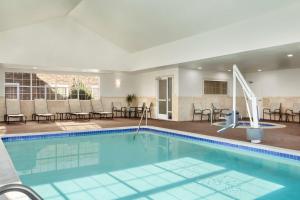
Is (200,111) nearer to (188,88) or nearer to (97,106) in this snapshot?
(188,88)

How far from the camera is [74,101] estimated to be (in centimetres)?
1209

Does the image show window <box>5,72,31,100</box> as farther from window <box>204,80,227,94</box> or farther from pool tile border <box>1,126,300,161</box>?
window <box>204,80,227,94</box>

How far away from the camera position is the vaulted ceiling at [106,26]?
695 centimetres

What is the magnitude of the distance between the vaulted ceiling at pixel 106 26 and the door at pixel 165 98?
137cm

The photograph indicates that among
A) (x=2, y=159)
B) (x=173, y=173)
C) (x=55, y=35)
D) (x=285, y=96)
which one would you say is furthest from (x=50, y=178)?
(x=285, y=96)

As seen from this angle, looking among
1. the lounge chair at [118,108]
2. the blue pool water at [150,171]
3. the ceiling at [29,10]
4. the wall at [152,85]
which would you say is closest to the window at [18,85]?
the ceiling at [29,10]

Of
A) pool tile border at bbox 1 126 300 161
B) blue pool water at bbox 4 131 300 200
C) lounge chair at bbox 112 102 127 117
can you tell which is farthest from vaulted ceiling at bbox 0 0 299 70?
blue pool water at bbox 4 131 300 200

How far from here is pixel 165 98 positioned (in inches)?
472

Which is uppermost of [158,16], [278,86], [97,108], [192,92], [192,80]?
[158,16]

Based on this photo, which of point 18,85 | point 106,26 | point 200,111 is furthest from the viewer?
point 200,111

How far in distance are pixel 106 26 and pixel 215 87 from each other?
590cm

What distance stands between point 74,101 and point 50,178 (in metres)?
8.31

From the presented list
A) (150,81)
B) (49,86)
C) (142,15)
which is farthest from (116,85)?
(142,15)

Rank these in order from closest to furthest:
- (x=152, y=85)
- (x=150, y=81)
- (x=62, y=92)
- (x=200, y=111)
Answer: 1. (x=200, y=111)
2. (x=62, y=92)
3. (x=152, y=85)
4. (x=150, y=81)
